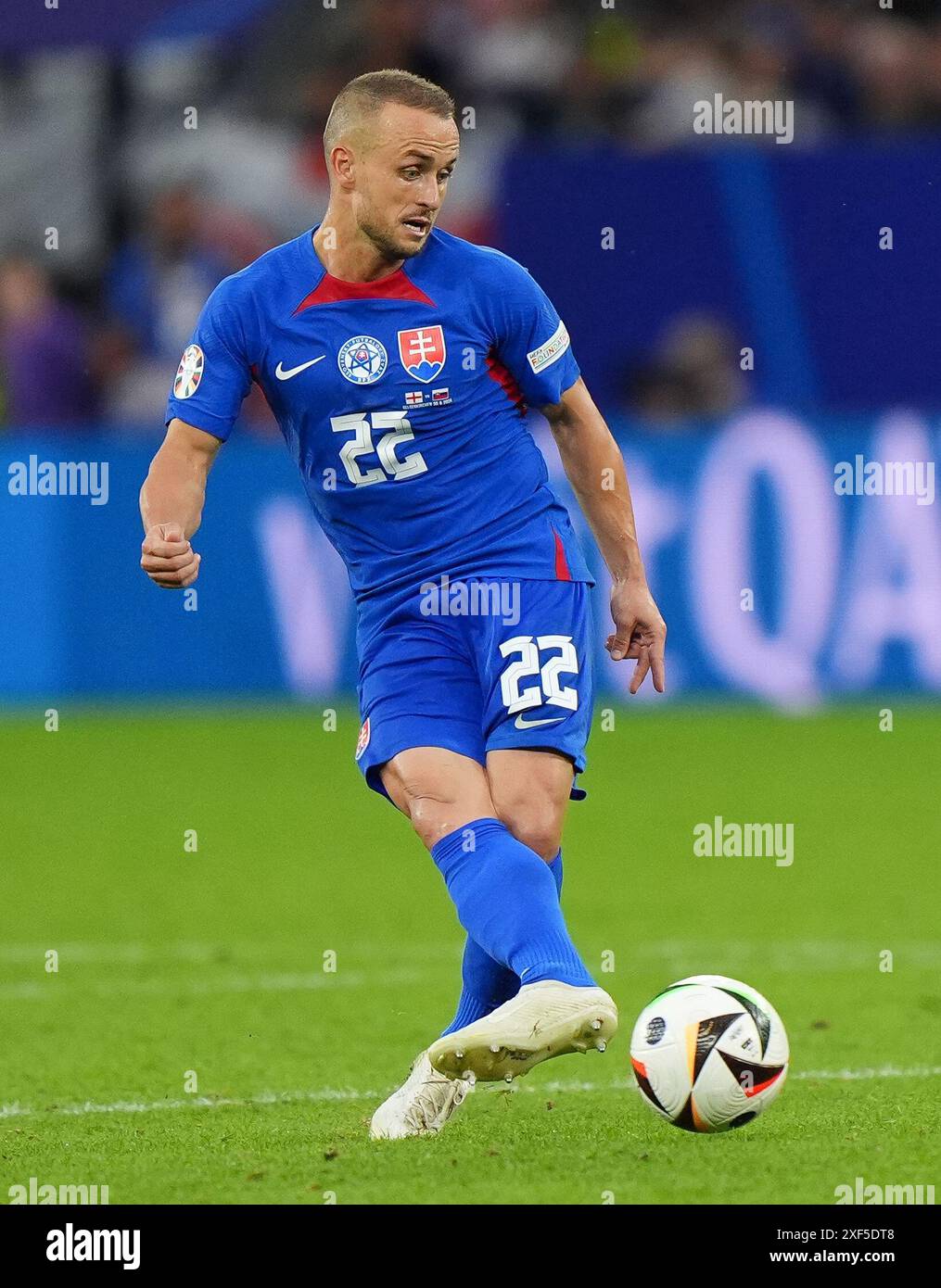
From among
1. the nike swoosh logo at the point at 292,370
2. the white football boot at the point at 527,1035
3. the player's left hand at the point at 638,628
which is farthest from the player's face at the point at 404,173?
the white football boot at the point at 527,1035

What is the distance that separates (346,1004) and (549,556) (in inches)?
91.6

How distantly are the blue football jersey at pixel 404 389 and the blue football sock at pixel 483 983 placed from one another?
80cm

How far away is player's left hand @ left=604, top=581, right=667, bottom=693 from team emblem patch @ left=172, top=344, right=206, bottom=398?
1.12 m

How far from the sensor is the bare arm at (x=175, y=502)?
514 centimetres

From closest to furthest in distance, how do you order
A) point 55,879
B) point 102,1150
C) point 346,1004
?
point 102,1150 → point 346,1004 → point 55,879

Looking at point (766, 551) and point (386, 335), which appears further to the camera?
point (766, 551)

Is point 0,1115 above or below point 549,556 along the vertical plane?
below

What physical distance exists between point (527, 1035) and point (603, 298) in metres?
12.0

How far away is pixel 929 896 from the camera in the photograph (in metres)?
9.02

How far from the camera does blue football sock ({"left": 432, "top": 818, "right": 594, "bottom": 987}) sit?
502cm

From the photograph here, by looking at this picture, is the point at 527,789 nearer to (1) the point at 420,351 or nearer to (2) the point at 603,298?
(1) the point at 420,351
